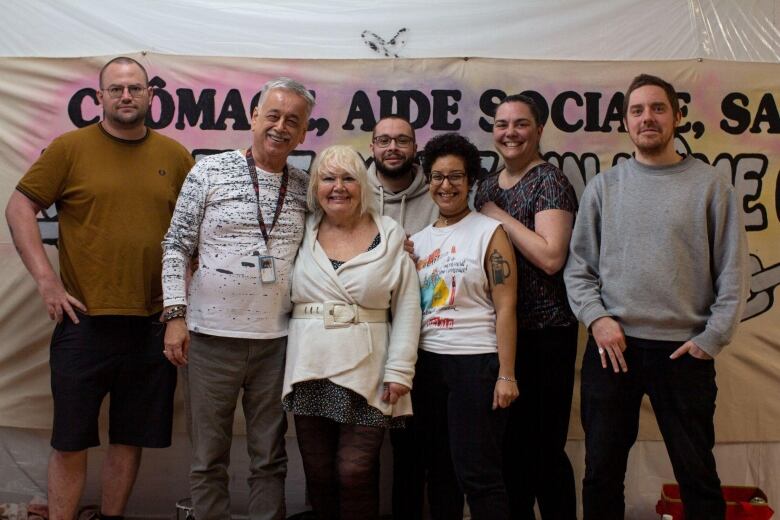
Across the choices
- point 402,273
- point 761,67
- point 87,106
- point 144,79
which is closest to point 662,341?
point 402,273

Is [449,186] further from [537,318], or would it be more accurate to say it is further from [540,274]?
[537,318]

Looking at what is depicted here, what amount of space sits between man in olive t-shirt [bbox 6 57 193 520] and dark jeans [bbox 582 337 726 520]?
1.51 m

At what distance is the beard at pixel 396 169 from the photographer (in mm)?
2584

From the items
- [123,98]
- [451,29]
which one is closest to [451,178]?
[451,29]

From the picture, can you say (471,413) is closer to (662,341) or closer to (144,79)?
(662,341)

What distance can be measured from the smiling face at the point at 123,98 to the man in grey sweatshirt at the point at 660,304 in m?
1.65

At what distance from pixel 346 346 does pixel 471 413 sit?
1.43 feet

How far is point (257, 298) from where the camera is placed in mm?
2264

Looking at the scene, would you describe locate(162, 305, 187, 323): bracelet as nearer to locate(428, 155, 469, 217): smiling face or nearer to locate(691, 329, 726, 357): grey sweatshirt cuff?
locate(428, 155, 469, 217): smiling face

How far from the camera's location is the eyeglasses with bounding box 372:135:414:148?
2.59 meters

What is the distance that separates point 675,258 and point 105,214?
190cm

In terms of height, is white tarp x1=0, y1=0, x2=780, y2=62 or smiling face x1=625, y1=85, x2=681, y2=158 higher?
white tarp x1=0, y1=0, x2=780, y2=62

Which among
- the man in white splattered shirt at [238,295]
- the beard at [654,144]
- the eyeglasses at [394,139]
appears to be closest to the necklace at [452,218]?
the eyeglasses at [394,139]

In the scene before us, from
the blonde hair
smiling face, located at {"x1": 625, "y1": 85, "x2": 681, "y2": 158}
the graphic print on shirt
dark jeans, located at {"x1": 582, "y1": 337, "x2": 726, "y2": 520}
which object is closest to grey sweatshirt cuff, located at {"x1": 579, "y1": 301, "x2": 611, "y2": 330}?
dark jeans, located at {"x1": 582, "y1": 337, "x2": 726, "y2": 520}
